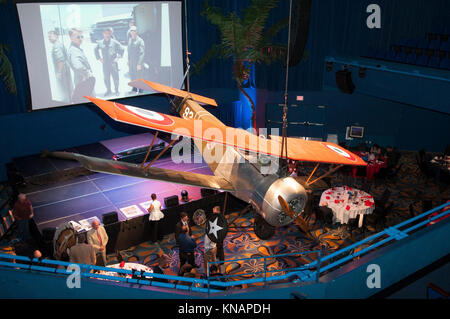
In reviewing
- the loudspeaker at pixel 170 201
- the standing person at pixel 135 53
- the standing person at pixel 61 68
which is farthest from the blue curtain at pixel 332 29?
the loudspeaker at pixel 170 201

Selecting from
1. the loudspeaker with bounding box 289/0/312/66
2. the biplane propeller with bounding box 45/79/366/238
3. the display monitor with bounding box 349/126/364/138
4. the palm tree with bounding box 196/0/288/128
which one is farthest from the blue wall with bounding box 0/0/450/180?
the biplane propeller with bounding box 45/79/366/238

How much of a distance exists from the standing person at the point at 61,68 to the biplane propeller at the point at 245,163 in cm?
740

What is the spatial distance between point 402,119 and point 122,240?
43.4 feet

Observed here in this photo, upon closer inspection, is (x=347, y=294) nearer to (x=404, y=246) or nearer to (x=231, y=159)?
(x=404, y=246)

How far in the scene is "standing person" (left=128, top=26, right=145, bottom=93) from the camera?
584 inches

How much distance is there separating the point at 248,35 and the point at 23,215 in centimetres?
1017

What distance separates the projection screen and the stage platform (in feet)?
8.11

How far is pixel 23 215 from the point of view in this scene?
9.48 meters

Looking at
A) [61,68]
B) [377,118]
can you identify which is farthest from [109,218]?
[377,118]

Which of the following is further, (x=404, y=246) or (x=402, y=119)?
(x=402, y=119)

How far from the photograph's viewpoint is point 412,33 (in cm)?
1653

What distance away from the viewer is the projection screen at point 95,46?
42.9ft

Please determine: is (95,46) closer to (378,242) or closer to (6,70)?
(6,70)
